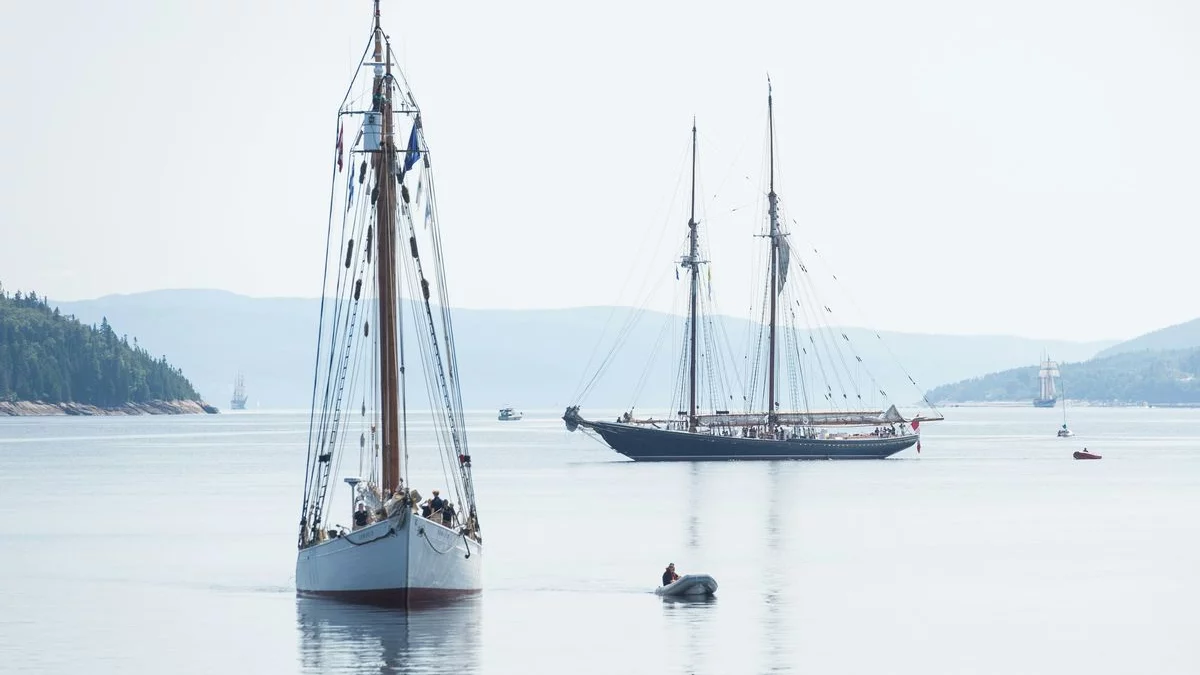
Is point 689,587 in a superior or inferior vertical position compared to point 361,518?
inferior

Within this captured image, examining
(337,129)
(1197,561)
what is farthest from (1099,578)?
(337,129)

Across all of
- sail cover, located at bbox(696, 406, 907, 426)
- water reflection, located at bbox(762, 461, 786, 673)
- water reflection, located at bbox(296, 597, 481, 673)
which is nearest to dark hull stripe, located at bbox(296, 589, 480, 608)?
water reflection, located at bbox(296, 597, 481, 673)

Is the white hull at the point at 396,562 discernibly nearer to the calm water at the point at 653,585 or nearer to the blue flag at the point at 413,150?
the calm water at the point at 653,585

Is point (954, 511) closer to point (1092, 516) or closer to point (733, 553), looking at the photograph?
point (1092, 516)

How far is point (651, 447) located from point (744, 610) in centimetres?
12145

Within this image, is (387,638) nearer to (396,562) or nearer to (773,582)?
→ (396,562)

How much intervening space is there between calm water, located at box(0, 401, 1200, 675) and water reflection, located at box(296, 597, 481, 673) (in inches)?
6.4

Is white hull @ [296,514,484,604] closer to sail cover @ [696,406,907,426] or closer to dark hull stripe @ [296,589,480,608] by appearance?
dark hull stripe @ [296,589,480,608]

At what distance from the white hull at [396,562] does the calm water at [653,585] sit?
0.89 metres

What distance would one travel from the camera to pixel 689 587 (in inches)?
2741

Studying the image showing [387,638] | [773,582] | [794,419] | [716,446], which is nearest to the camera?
[387,638]

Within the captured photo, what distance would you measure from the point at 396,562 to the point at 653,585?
53.4 feet

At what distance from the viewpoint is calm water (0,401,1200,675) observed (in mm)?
54750

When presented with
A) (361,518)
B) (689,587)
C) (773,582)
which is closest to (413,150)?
(361,518)
